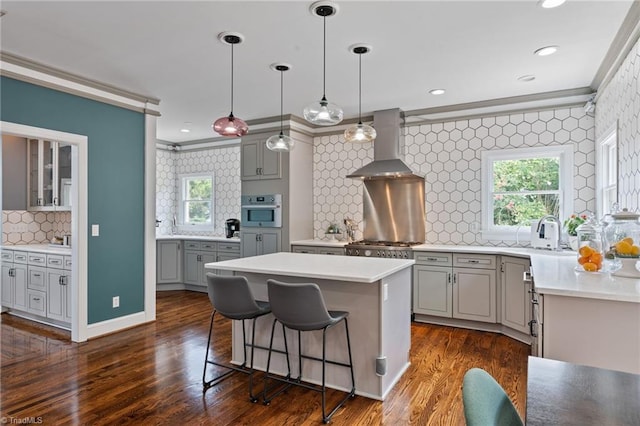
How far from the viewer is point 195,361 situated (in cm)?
318

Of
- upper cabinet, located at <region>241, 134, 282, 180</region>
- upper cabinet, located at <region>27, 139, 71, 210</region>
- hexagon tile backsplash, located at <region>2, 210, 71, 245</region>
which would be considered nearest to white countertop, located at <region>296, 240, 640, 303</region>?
upper cabinet, located at <region>241, 134, 282, 180</region>

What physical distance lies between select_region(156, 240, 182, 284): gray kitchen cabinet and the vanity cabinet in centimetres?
393

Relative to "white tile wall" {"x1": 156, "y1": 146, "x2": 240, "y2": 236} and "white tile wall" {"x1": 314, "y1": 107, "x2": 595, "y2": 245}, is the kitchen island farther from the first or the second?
"white tile wall" {"x1": 156, "y1": 146, "x2": 240, "y2": 236}

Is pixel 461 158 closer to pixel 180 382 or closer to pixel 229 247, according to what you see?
pixel 229 247

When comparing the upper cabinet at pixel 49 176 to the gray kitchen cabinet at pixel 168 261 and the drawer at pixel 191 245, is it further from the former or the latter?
the drawer at pixel 191 245

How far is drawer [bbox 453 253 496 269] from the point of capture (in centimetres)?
395

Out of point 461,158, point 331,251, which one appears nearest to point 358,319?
point 331,251

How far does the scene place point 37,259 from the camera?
4277 mm

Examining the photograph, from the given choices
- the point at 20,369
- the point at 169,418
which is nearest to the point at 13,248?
the point at 20,369

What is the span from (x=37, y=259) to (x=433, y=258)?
4.60 m

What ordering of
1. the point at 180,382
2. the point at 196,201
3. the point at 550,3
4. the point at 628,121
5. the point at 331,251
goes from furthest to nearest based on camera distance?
1. the point at 196,201
2. the point at 331,251
3. the point at 180,382
4. the point at 628,121
5. the point at 550,3

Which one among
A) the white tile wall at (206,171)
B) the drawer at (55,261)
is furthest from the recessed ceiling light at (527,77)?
the drawer at (55,261)

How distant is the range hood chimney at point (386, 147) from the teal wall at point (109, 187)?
260 centimetres

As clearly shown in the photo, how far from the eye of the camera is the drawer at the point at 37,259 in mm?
4191
